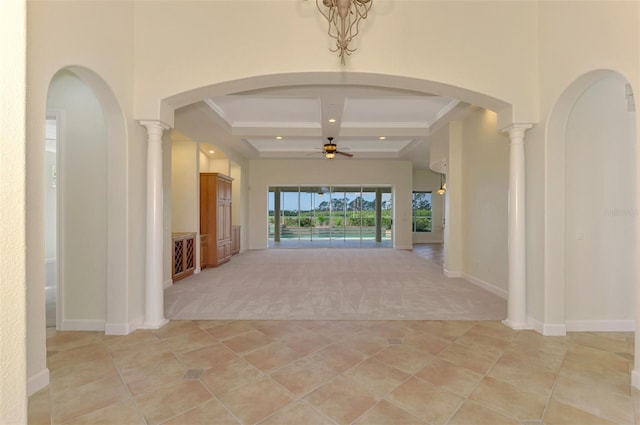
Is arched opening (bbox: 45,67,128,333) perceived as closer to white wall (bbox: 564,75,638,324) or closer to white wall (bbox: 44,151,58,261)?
white wall (bbox: 564,75,638,324)

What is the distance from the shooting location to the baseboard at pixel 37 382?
222cm

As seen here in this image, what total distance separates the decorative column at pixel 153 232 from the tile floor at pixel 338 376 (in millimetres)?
211

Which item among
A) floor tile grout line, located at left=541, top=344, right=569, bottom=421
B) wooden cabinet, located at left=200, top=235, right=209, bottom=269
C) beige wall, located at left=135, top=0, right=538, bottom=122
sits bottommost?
floor tile grout line, located at left=541, top=344, right=569, bottom=421

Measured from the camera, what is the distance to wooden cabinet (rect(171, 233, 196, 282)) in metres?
6.03

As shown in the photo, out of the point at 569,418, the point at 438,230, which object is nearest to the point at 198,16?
the point at 569,418

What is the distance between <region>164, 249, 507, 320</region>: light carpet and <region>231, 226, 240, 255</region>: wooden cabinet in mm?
1522

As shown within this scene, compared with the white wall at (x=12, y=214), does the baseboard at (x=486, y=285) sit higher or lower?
lower

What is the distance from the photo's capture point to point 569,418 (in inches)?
79.4

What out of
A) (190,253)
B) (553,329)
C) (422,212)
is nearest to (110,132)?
(190,253)

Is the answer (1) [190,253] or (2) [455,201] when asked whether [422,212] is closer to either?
(2) [455,201]

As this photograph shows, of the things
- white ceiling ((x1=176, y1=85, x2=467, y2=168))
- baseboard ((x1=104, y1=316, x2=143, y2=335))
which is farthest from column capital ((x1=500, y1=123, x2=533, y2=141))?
baseboard ((x1=104, y1=316, x2=143, y2=335))

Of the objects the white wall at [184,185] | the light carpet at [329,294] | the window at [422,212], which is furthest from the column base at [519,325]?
the window at [422,212]

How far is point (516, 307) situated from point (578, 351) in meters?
0.67

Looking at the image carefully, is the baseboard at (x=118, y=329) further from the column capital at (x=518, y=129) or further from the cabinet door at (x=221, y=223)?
the column capital at (x=518, y=129)
